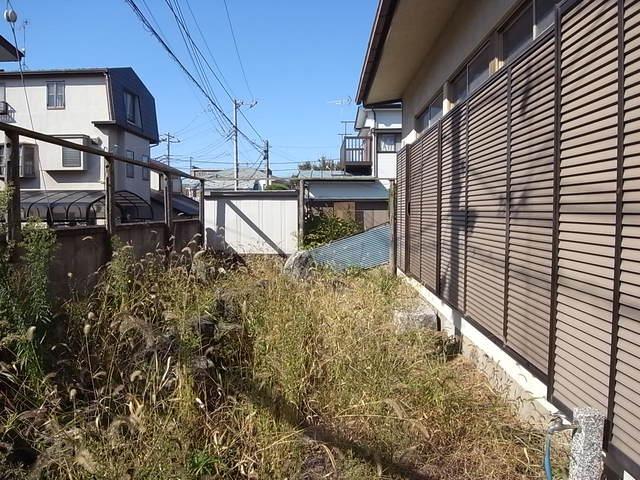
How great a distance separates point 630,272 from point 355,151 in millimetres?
26641

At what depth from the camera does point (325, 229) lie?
12.4 meters

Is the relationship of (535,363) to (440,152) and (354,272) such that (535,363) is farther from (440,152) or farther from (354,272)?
(354,272)

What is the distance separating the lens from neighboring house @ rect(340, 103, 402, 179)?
87.4ft

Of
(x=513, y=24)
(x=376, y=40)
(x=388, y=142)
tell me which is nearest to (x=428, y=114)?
(x=376, y=40)

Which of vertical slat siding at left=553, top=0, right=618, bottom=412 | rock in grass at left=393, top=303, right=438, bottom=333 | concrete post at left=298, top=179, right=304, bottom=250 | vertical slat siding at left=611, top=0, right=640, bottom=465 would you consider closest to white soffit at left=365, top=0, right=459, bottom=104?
rock in grass at left=393, top=303, right=438, bottom=333

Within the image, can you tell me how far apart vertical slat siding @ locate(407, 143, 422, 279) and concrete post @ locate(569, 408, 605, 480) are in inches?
188

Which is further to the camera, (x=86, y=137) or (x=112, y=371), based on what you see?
(x=86, y=137)

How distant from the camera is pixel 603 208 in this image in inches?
77.7

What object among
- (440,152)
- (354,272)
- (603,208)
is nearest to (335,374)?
(603,208)

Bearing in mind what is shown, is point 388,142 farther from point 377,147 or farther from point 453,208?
point 453,208

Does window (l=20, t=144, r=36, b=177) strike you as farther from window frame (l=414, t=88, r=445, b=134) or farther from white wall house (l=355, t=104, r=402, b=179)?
window frame (l=414, t=88, r=445, b=134)

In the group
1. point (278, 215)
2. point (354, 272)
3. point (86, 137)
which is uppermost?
point (86, 137)

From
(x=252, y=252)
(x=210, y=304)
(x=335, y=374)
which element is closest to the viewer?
(x=335, y=374)

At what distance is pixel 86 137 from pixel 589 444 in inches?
898
